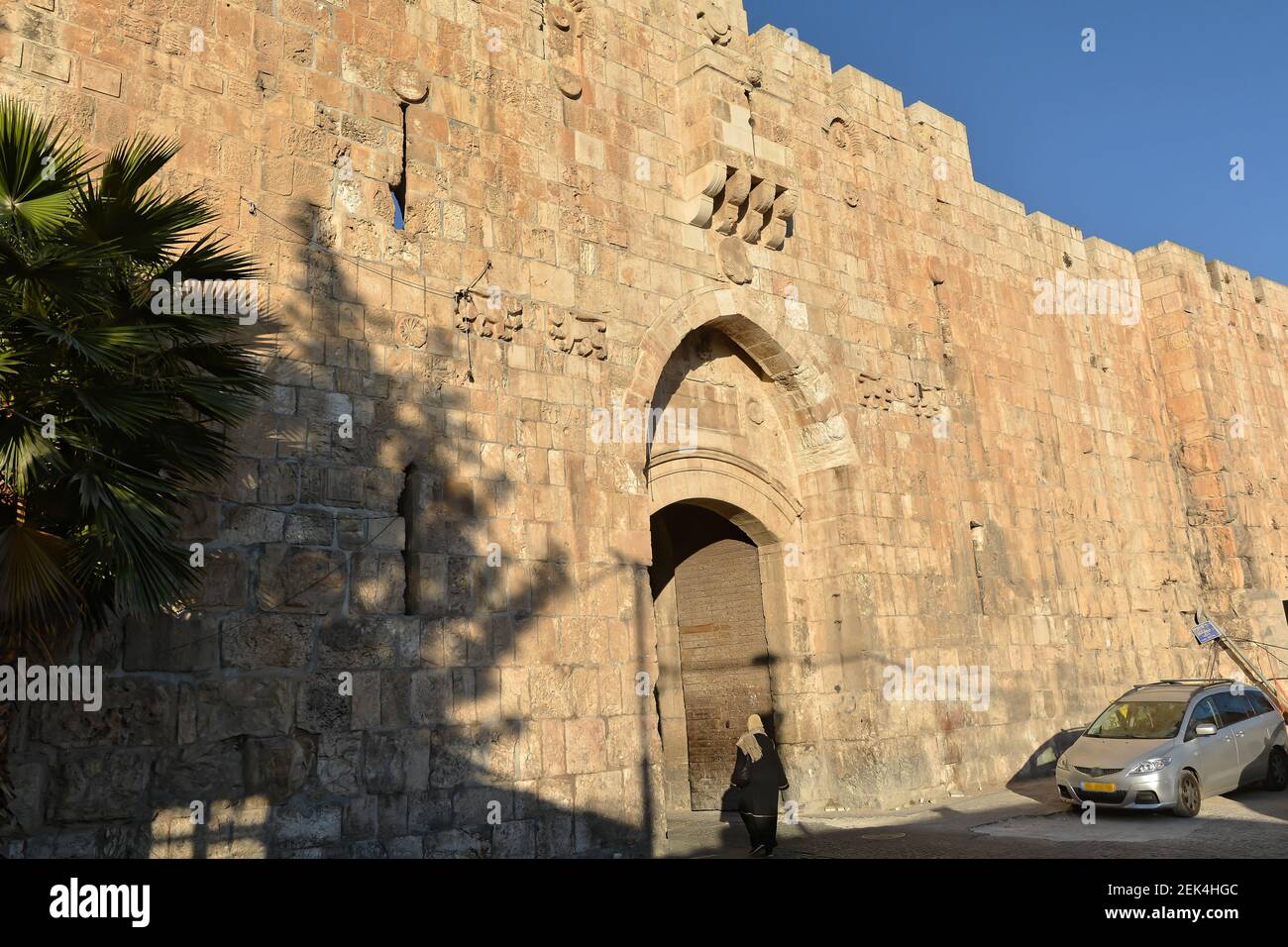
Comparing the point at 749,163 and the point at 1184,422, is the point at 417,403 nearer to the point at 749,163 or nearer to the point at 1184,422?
the point at 749,163

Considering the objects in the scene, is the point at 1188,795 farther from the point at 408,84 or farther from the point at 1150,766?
the point at 408,84

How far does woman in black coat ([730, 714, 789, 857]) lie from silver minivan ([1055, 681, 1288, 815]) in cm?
336

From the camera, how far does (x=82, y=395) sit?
17.0ft

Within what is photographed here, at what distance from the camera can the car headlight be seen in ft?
33.0

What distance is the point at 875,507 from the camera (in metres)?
12.4

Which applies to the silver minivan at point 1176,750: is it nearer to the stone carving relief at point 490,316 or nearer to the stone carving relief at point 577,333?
the stone carving relief at point 577,333

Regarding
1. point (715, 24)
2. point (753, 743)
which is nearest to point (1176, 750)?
point (753, 743)

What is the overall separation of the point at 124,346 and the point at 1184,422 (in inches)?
717

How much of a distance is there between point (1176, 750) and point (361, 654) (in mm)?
8050

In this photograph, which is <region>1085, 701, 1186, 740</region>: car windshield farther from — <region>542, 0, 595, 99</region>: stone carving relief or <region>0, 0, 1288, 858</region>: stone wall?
<region>542, 0, 595, 99</region>: stone carving relief

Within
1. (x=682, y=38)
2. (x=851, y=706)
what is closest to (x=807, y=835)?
(x=851, y=706)

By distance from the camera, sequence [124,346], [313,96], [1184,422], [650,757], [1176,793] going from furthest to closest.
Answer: [1184,422] < [1176,793] < [650,757] < [313,96] < [124,346]

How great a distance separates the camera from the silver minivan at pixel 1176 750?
10.1 metres

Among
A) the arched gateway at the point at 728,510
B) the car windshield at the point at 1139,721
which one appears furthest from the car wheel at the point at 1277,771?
the arched gateway at the point at 728,510
